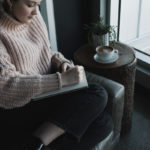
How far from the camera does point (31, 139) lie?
1061 millimetres

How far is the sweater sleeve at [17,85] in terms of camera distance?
101cm

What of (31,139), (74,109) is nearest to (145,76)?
(74,109)

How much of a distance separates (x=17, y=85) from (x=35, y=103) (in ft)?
0.44

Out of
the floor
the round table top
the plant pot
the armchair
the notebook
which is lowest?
the floor

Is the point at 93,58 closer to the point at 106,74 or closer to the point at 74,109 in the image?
the point at 106,74

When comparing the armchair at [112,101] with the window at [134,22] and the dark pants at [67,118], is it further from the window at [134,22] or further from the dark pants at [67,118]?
the window at [134,22]

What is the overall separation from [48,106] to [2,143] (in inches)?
9.9

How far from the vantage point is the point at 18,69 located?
3.73 ft

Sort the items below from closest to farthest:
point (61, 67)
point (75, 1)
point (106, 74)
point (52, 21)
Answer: point (61, 67) < point (106, 74) < point (52, 21) < point (75, 1)

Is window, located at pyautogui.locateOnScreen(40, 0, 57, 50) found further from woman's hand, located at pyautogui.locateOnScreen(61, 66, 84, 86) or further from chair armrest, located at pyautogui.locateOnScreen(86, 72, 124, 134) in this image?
woman's hand, located at pyautogui.locateOnScreen(61, 66, 84, 86)

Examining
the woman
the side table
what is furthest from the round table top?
the woman

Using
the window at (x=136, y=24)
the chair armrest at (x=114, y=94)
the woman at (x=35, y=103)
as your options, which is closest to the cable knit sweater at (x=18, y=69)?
the woman at (x=35, y=103)

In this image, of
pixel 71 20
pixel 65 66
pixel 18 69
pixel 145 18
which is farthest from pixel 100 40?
pixel 145 18

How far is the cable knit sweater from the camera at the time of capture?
102 cm
